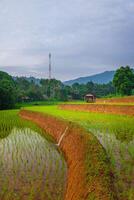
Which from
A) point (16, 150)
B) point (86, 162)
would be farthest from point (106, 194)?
point (16, 150)

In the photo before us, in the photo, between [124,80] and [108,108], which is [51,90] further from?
[108,108]

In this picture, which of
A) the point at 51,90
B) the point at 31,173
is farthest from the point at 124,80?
the point at 51,90

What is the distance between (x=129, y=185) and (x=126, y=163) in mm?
1712

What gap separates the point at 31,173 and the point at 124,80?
40639 millimetres

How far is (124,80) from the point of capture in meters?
46.2

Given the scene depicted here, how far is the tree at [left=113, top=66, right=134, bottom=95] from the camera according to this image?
45.6 m

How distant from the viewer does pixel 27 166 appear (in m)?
7.76

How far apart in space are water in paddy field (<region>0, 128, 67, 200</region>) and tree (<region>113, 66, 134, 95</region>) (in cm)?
3633

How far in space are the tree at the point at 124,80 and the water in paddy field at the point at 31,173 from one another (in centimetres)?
3633

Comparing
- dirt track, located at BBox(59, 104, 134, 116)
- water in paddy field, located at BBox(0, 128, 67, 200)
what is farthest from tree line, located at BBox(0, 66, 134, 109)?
water in paddy field, located at BBox(0, 128, 67, 200)

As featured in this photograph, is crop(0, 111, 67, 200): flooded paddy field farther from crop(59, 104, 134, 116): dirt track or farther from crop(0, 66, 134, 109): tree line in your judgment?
crop(0, 66, 134, 109): tree line

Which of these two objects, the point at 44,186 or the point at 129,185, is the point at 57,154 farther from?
the point at 129,185

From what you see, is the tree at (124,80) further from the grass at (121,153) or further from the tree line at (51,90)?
the grass at (121,153)

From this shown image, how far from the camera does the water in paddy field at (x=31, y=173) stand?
5.50m
